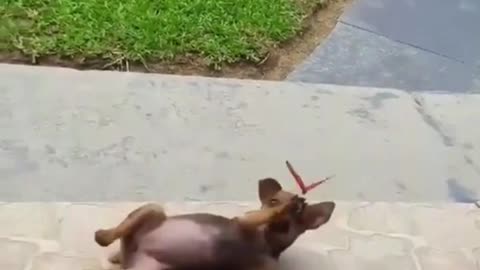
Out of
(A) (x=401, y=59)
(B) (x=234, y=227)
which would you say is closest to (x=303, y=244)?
(B) (x=234, y=227)

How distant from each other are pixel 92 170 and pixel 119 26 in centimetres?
86

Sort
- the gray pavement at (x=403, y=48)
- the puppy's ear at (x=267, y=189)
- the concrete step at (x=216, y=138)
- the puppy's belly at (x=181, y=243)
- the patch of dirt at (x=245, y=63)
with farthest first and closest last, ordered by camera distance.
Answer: the gray pavement at (x=403, y=48) < the patch of dirt at (x=245, y=63) < the concrete step at (x=216, y=138) < the puppy's ear at (x=267, y=189) < the puppy's belly at (x=181, y=243)

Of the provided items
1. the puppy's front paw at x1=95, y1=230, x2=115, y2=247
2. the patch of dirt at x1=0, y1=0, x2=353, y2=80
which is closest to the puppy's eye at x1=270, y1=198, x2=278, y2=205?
the puppy's front paw at x1=95, y1=230, x2=115, y2=247

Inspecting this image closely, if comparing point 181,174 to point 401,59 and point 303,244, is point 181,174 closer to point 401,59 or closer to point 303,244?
point 303,244

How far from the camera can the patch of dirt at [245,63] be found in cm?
323

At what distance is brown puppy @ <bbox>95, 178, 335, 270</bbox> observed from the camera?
1996 millimetres

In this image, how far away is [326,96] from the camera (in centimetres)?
312

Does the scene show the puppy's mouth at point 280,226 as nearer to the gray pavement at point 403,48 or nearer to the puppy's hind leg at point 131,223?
the puppy's hind leg at point 131,223

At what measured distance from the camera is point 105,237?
2068 mm

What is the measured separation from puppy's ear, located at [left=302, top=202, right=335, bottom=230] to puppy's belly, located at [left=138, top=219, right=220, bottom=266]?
17 centimetres

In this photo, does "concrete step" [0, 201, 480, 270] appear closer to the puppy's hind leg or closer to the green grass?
the puppy's hind leg

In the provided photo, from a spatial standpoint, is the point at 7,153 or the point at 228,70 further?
the point at 228,70

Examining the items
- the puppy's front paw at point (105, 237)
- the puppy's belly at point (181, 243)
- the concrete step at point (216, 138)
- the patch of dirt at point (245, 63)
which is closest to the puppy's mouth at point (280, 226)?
the puppy's belly at point (181, 243)

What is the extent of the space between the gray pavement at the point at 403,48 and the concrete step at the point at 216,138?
0.19 metres
